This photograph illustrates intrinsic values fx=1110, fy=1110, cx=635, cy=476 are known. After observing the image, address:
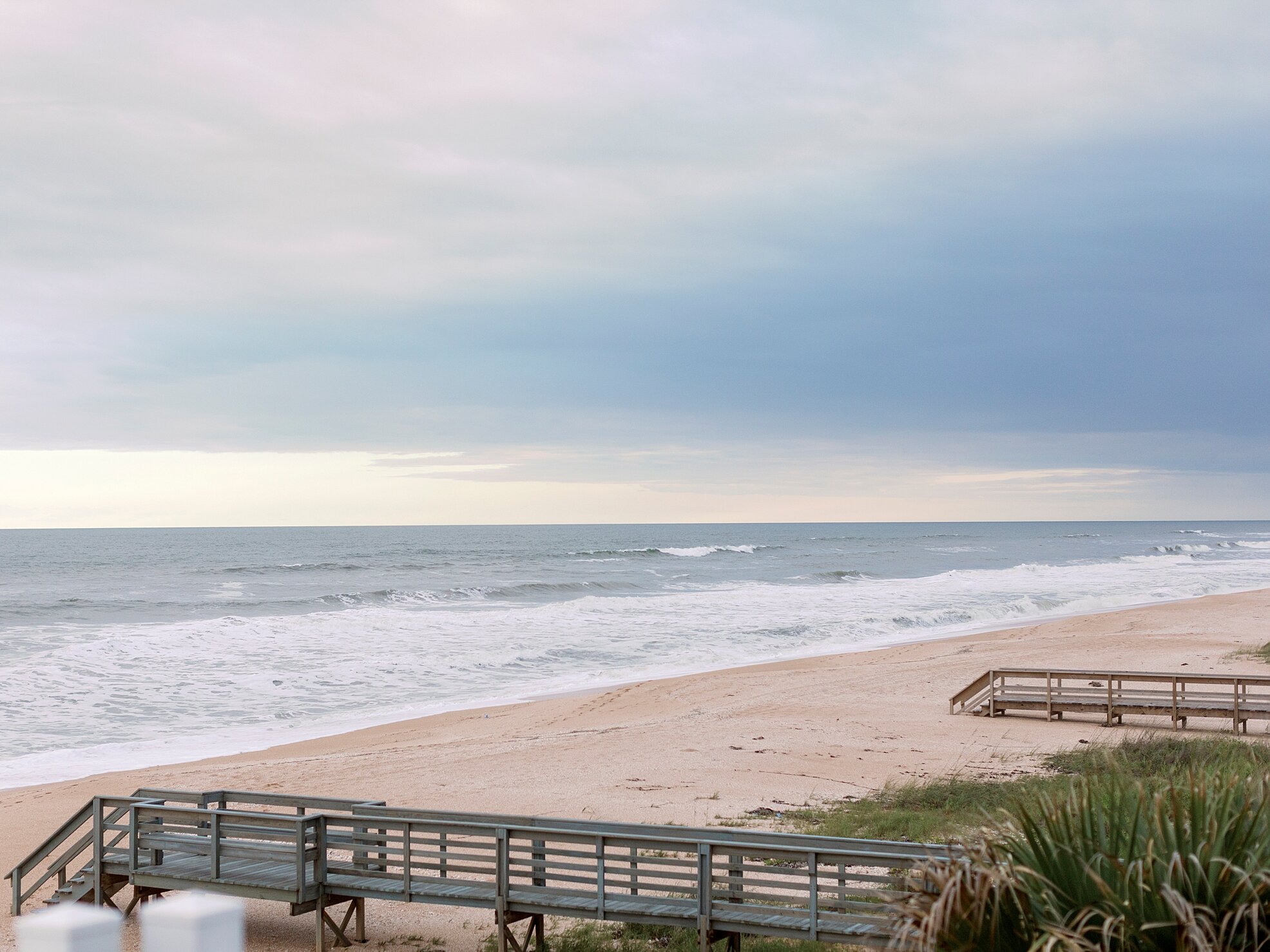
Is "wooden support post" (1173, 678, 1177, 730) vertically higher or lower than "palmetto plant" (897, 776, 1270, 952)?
lower

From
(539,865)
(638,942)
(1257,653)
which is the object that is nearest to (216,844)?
(539,865)

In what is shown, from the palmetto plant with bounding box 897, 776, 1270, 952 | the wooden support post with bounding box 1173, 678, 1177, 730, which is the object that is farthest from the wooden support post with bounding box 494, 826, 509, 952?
the wooden support post with bounding box 1173, 678, 1177, 730

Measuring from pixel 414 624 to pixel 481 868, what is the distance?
33330 mm

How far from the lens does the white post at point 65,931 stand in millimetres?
1803

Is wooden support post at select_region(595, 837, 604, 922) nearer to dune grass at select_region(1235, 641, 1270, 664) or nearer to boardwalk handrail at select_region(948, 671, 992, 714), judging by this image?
boardwalk handrail at select_region(948, 671, 992, 714)

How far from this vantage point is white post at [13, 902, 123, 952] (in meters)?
1.80

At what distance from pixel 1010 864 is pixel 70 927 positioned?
3611mm

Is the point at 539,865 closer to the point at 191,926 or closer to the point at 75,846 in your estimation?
the point at 75,846

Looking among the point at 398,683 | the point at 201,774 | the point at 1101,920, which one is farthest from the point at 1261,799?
the point at 398,683

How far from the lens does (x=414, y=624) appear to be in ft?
140

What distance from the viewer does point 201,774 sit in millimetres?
17922

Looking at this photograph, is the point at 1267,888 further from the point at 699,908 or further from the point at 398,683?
the point at 398,683

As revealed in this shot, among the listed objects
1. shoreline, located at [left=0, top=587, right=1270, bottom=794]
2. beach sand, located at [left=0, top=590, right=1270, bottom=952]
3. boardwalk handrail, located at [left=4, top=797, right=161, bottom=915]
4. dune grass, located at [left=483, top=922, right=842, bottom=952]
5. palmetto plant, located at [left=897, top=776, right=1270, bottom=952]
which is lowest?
shoreline, located at [left=0, top=587, right=1270, bottom=794]

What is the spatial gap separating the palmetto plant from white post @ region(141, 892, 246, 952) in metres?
2.99
